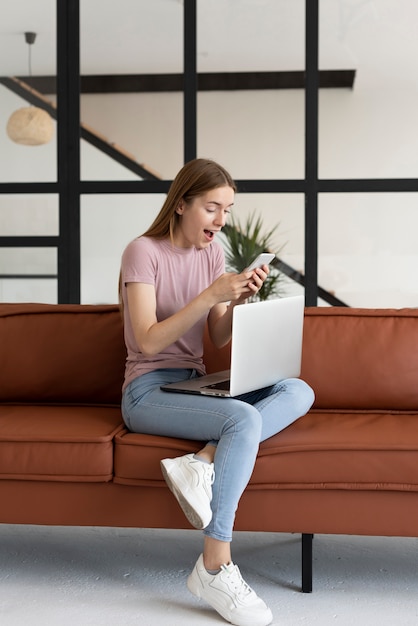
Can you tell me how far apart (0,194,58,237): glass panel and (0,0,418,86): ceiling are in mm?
718

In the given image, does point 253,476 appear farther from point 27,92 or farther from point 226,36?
point 27,92

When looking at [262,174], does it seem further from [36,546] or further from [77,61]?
[36,546]

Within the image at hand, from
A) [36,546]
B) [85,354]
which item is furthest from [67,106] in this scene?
[36,546]

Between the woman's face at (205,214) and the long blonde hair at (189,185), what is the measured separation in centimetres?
2

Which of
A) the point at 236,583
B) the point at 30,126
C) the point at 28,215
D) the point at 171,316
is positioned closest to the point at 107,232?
the point at 28,215

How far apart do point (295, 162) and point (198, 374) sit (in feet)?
8.22

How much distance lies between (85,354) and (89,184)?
7.45ft

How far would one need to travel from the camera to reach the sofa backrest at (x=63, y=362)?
9.04 feet

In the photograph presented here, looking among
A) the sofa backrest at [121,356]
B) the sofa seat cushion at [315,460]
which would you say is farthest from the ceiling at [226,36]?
the sofa seat cushion at [315,460]

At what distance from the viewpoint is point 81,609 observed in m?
2.13

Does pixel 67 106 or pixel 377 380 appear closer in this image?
pixel 377 380

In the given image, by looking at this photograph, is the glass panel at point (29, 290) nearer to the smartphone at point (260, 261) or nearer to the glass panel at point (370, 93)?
the glass panel at point (370, 93)

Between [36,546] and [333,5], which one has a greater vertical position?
[333,5]

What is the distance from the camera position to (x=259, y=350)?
2254mm
